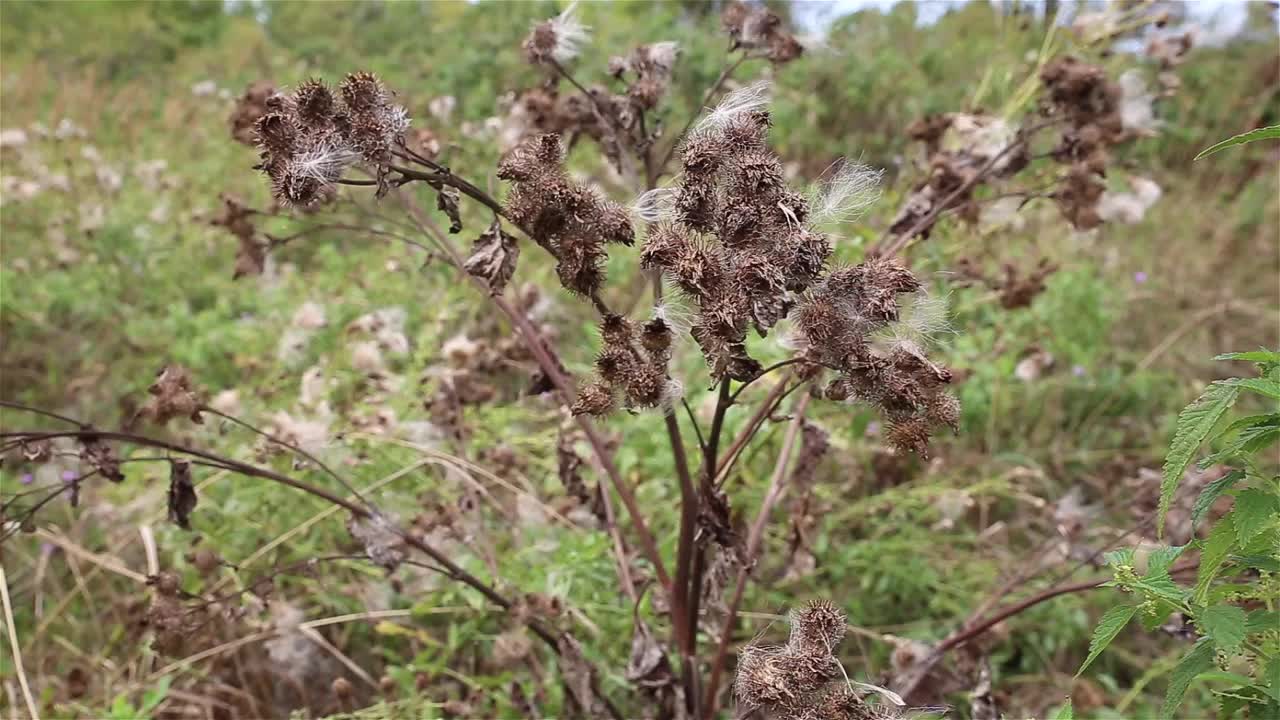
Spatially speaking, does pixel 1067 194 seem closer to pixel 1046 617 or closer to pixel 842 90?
pixel 1046 617

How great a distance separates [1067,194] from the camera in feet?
6.65

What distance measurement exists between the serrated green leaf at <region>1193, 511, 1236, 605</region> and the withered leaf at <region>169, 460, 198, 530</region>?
54.4 inches

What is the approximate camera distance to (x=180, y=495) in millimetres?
1572

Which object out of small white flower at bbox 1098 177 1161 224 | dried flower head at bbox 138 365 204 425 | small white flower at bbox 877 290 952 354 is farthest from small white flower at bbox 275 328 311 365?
small white flower at bbox 1098 177 1161 224

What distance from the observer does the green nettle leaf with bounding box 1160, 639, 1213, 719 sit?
3.50ft

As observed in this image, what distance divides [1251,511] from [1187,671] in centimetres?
20

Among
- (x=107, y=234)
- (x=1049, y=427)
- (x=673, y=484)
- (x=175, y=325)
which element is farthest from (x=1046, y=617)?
(x=107, y=234)

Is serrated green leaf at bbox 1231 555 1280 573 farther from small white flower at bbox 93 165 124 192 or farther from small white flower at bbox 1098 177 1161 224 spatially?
small white flower at bbox 93 165 124 192

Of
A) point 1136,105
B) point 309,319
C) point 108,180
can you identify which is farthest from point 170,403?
point 108,180

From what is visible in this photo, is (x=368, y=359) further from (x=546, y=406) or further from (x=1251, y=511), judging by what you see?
(x=1251, y=511)

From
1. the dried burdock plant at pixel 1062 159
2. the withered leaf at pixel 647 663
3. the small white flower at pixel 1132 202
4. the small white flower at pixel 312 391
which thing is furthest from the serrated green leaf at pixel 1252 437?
the small white flower at pixel 312 391

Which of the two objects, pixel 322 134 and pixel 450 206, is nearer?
pixel 322 134

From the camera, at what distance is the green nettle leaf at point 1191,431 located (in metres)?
0.99

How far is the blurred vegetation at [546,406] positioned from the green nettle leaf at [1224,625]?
0.39 meters
